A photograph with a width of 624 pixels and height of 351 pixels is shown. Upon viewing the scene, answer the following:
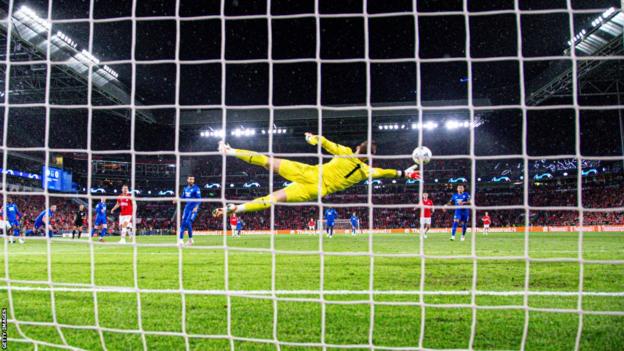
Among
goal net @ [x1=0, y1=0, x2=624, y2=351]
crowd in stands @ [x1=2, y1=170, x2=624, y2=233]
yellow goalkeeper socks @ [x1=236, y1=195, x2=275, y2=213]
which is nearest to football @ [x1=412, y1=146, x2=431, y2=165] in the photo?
goal net @ [x1=0, y1=0, x2=624, y2=351]

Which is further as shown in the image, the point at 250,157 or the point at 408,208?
the point at 408,208

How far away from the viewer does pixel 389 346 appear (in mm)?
2965

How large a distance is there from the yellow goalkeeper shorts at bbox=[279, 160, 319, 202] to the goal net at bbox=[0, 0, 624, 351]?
46 millimetres

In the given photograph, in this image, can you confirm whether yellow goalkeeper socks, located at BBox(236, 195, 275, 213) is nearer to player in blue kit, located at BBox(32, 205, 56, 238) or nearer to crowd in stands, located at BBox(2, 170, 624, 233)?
player in blue kit, located at BBox(32, 205, 56, 238)

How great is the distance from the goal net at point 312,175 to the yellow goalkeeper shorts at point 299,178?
0.05 m

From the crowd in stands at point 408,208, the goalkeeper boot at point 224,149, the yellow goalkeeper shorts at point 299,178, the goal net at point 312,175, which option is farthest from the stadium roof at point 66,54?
the goalkeeper boot at point 224,149

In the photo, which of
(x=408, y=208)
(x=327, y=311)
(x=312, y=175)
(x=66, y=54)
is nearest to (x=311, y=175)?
(x=312, y=175)

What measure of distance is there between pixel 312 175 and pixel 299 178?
0.20 metres

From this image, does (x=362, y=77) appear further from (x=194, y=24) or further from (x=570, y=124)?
(x=570, y=124)

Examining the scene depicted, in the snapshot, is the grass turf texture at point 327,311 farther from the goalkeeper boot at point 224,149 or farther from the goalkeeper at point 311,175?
the goalkeeper boot at point 224,149

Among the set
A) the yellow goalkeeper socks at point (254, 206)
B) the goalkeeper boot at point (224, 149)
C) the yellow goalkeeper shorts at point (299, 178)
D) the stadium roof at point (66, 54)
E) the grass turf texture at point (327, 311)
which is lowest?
the grass turf texture at point (327, 311)

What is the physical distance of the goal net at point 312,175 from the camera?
330 cm

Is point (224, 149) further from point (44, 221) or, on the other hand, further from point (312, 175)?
point (44, 221)

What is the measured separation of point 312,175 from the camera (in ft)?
21.6
